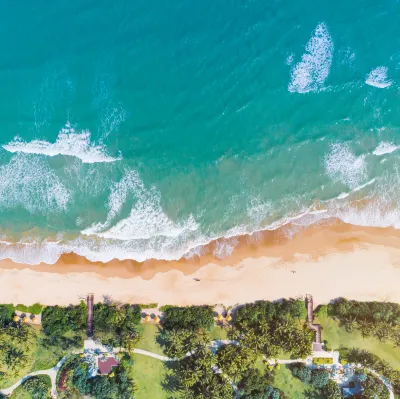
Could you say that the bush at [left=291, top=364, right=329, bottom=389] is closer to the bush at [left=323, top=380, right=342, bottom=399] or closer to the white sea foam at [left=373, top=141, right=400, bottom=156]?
the bush at [left=323, top=380, right=342, bottom=399]

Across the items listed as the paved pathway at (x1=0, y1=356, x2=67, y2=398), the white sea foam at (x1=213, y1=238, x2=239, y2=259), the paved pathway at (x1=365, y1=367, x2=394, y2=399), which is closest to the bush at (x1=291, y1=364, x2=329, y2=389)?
the paved pathway at (x1=365, y1=367, x2=394, y2=399)

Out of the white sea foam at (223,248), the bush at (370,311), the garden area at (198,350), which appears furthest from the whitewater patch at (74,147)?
the bush at (370,311)

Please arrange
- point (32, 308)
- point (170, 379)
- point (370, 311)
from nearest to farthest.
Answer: point (370, 311), point (170, 379), point (32, 308)

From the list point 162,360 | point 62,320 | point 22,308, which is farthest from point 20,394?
point 162,360

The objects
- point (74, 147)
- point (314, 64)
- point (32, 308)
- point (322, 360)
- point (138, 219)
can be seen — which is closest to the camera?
→ point (322, 360)

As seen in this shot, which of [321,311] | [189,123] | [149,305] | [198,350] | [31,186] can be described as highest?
[189,123]

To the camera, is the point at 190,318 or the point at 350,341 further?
the point at 350,341

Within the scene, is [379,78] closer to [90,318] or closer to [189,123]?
[189,123]
